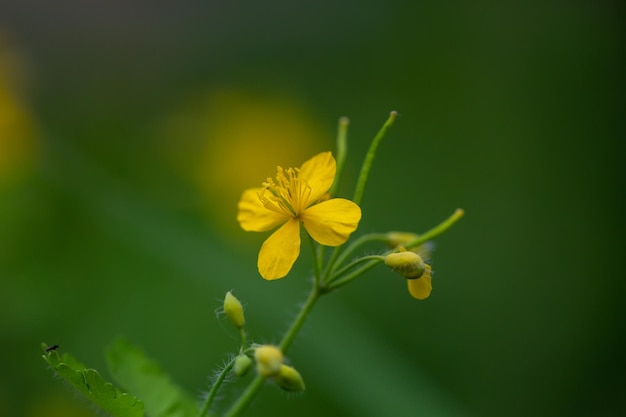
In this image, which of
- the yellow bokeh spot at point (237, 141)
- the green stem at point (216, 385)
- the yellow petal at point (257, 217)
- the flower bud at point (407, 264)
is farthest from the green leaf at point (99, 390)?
the yellow bokeh spot at point (237, 141)

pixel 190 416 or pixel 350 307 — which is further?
pixel 350 307

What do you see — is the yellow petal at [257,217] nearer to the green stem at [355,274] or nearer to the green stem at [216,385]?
the green stem at [355,274]

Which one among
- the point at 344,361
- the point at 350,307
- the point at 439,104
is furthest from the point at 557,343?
the point at 439,104

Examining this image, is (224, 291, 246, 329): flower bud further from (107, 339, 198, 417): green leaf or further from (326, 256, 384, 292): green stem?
(107, 339, 198, 417): green leaf

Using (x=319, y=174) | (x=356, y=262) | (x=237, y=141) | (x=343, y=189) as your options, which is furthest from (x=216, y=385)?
(x=237, y=141)

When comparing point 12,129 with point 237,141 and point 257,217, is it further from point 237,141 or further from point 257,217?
point 257,217

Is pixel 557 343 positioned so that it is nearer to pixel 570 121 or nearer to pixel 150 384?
pixel 570 121
